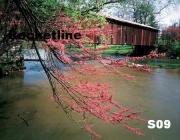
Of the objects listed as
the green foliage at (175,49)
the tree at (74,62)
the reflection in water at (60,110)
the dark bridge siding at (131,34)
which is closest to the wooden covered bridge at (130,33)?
the dark bridge siding at (131,34)

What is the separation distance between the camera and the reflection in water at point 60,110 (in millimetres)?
7270

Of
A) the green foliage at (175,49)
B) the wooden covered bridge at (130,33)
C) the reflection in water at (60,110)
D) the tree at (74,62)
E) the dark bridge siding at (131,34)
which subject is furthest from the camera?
the green foliage at (175,49)

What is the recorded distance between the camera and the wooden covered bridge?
72.0 ft

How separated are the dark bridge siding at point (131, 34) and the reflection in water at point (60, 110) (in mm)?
7054

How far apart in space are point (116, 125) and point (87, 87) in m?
4.67

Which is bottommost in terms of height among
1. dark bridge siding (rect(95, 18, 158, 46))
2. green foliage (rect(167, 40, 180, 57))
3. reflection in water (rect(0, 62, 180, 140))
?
reflection in water (rect(0, 62, 180, 140))

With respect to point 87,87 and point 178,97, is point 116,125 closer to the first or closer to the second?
point 87,87

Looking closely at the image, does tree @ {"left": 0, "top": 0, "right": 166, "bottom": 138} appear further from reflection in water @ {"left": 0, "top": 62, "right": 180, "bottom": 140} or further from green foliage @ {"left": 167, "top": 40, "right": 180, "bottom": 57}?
green foliage @ {"left": 167, "top": 40, "right": 180, "bottom": 57}

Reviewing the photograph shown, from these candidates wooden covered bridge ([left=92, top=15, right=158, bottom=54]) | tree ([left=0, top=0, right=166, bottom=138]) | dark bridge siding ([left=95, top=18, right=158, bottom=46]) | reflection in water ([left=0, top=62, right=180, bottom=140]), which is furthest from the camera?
dark bridge siding ([left=95, top=18, right=158, bottom=46])

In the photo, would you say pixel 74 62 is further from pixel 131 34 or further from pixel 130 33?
pixel 131 34

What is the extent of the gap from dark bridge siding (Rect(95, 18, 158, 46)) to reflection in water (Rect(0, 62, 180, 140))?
23.1 feet

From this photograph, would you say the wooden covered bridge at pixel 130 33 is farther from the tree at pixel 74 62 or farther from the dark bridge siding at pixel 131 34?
the tree at pixel 74 62

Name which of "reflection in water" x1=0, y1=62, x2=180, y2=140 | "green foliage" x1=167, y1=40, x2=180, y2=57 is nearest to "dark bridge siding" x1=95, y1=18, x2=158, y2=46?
"green foliage" x1=167, y1=40, x2=180, y2=57

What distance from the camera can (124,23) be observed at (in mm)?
23969
